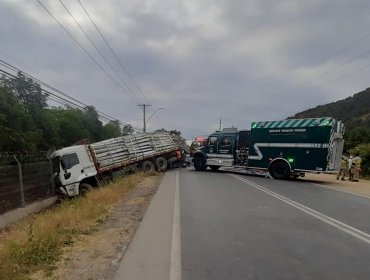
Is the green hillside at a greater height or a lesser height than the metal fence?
greater

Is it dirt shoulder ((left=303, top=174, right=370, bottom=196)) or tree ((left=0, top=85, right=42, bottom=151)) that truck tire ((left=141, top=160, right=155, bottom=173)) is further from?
dirt shoulder ((left=303, top=174, right=370, bottom=196))

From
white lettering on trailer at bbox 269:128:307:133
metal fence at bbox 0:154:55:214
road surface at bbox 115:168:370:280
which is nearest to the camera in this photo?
road surface at bbox 115:168:370:280

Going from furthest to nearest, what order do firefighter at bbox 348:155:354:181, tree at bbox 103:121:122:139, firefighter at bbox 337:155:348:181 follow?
tree at bbox 103:121:122:139 → firefighter at bbox 337:155:348:181 → firefighter at bbox 348:155:354:181

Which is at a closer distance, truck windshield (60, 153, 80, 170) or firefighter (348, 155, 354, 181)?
truck windshield (60, 153, 80, 170)

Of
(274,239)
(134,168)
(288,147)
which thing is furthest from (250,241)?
(134,168)

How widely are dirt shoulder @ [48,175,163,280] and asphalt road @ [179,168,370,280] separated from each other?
1054 mm

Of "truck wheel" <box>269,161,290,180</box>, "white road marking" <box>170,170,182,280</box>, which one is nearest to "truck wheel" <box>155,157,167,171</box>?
"truck wheel" <box>269,161,290,180</box>

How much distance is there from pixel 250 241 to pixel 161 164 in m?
25.3

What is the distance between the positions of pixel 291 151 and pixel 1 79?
26.3 meters

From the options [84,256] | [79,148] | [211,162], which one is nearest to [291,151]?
[211,162]

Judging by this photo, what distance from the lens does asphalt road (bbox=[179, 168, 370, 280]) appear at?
6355 mm

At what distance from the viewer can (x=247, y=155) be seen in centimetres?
2877

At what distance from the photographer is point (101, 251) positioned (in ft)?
24.8

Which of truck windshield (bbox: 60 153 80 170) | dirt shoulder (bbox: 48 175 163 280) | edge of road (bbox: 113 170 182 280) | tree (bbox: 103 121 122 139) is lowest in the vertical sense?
dirt shoulder (bbox: 48 175 163 280)
